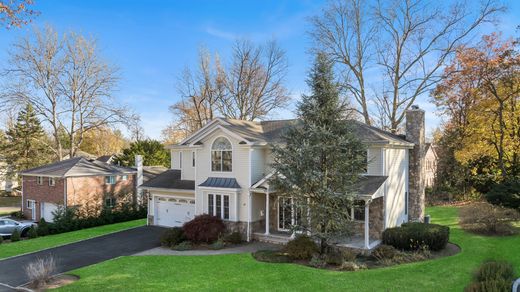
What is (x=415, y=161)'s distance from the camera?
2020cm

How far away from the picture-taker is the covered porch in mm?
15156

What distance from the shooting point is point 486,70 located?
23.6 m

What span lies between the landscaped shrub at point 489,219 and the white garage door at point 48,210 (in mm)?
28242

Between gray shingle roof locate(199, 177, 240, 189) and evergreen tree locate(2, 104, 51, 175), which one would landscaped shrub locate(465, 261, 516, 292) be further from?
evergreen tree locate(2, 104, 51, 175)

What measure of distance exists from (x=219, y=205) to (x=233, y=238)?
232 cm

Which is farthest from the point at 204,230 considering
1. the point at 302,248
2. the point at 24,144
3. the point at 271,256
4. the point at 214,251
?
the point at 24,144

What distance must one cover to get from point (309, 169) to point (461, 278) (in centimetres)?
617

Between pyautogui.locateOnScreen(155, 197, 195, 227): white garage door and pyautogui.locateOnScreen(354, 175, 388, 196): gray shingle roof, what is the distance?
1065cm

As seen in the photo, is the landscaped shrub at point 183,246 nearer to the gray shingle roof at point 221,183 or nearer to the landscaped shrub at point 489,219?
the gray shingle roof at point 221,183

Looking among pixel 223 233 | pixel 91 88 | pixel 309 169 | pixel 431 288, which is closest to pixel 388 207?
pixel 309 169

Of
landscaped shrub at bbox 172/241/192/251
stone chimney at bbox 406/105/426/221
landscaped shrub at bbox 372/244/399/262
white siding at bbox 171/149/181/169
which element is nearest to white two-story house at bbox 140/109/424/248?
stone chimney at bbox 406/105/426/221

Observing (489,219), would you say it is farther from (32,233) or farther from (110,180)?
(110,180)

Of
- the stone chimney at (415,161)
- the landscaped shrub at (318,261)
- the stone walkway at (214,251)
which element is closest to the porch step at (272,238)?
the stone walkway at (214,251)

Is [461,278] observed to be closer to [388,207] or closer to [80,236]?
[388,207]
